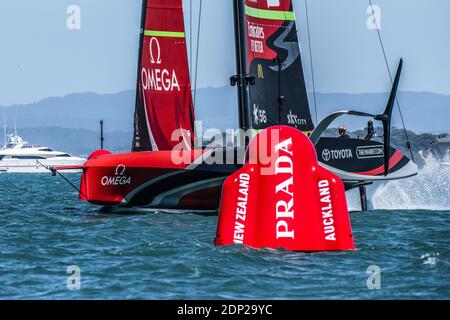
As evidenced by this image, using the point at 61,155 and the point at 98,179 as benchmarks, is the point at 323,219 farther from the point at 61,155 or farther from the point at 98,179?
the point at 61,155

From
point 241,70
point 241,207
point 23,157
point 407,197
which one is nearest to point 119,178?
point 241,70

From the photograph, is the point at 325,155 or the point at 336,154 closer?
the point at 325,155

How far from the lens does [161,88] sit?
18500mm

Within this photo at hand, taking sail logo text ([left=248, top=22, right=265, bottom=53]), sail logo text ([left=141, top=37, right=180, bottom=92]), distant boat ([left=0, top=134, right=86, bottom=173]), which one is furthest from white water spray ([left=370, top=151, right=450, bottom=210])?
distant boat ([left=0, top=134, right=86, bottom=173])

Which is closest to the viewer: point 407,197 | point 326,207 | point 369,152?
point 326,207

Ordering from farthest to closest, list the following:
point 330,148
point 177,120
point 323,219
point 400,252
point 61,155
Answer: point 61,155 → point 177,120 → point 330,148 → point 400,252 → point 323,219

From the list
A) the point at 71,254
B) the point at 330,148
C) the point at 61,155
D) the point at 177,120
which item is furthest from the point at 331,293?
the point at 61,155

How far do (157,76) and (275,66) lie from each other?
2432mm

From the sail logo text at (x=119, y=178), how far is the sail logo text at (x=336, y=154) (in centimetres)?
366

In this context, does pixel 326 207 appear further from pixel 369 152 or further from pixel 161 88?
pixel 161 88

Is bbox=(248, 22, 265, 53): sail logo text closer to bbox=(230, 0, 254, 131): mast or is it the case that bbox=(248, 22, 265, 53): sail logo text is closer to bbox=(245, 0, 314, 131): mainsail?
bbox=(245, 0, 314, 131): mainsail

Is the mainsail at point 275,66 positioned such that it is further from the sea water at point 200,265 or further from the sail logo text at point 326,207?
the sail logo text at point 326,207
